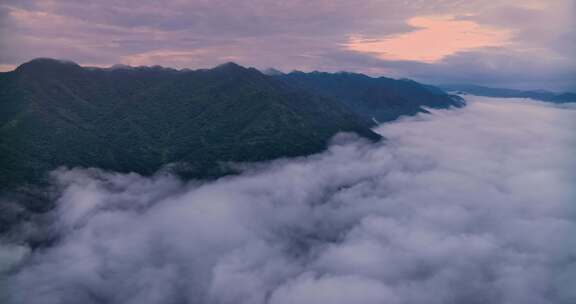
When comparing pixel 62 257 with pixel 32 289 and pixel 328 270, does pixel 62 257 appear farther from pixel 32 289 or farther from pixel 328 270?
pixel 328 270

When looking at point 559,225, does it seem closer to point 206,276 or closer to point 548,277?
point 548,277

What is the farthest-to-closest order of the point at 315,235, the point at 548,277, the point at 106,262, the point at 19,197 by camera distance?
the point at 315,235 → the point at 19,197 → the point at 106,262 → the point at 548,277

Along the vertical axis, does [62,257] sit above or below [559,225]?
below

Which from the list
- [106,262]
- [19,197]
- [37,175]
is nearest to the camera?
[106,262]

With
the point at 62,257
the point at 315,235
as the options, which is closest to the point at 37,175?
the point at 62,257

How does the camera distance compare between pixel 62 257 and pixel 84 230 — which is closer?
pixel 62 257

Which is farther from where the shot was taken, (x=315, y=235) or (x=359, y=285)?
(x=315, y=235)

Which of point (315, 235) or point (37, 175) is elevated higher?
point (37, 175)

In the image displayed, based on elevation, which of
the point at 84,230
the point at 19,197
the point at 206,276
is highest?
the point at 19,197

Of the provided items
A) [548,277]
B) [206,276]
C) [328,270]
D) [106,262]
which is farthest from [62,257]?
[548,277]
